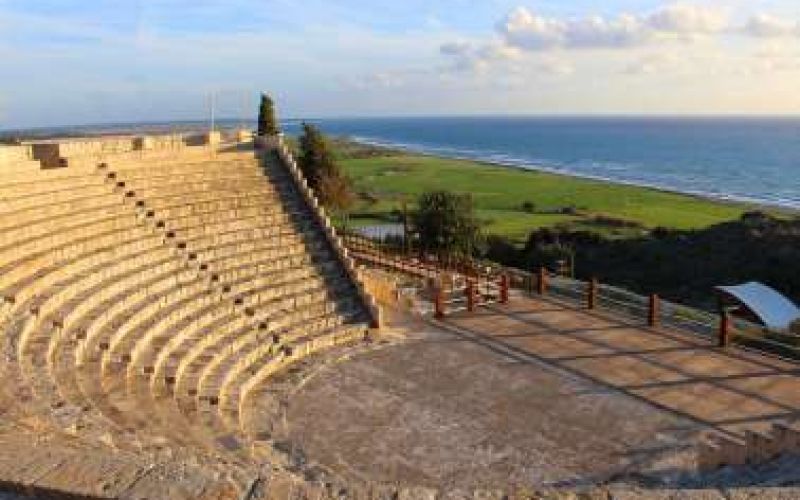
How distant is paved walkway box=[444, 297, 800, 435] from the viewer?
13.7m

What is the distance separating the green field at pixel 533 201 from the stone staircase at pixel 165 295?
3208 centimetres

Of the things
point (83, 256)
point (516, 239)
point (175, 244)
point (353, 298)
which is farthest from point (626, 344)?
point (516, 239)

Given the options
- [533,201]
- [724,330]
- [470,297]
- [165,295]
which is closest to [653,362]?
[724,330]

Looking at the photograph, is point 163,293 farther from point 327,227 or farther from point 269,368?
point 327,227

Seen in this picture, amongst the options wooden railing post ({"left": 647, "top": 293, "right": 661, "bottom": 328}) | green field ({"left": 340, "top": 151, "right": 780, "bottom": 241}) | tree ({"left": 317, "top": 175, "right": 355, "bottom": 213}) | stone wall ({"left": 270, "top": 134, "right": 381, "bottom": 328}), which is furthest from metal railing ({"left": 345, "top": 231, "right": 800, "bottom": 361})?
green field ({"left": 340, "top": 151, "right": 780, "bottom": 241})

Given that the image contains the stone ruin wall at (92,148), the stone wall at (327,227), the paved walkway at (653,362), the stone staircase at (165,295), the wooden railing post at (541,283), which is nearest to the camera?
the stone staircase at (165,295)

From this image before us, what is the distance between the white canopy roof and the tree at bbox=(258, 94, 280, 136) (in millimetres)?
13652

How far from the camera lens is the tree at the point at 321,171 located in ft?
95.7

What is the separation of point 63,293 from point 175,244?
4.49 m

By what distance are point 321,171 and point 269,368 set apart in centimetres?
1481

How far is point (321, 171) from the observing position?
2945 cm

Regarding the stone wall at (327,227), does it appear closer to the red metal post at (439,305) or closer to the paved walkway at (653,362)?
the red metal post at (439,305)

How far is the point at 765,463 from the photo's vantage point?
32.4 ft

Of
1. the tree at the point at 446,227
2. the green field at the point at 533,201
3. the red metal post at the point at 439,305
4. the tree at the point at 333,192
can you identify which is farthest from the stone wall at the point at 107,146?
the green field at the point at 533,201
